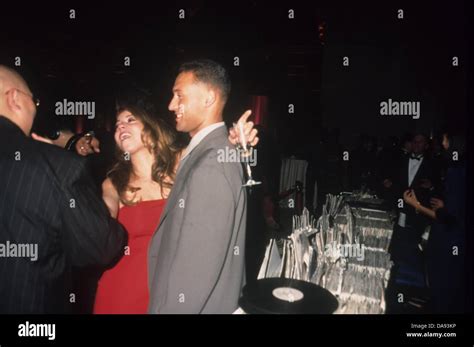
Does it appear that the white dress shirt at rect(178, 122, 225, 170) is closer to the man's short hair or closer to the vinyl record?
the man's short hair

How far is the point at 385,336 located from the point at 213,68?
1.32 metres

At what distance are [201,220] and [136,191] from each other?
714 mm

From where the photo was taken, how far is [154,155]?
1.77 meters

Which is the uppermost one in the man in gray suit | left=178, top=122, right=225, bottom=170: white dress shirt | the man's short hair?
the man's short hair

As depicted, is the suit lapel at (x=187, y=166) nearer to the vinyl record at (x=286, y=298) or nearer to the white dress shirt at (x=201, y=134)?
the white dress shirt at (x=201, y=134)

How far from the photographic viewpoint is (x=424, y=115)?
20.9 ft

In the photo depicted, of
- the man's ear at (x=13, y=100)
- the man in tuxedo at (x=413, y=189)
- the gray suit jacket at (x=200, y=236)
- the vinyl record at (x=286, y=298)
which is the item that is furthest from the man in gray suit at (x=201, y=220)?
the man in tuxedo at (x=413, y=189)

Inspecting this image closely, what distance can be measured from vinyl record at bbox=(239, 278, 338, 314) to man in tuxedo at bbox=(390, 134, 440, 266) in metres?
1.69

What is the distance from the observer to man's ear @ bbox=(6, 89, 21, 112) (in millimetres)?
1184

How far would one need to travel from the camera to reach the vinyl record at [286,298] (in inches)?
39.1

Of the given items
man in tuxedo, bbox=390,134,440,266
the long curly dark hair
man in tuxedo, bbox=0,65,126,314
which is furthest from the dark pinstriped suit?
man in tuxedo, bbox=390,134,440,266

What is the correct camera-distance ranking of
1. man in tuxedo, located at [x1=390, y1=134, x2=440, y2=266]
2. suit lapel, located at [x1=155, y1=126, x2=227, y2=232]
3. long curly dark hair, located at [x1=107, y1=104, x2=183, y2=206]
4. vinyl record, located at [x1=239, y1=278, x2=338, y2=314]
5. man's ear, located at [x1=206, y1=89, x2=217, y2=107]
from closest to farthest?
vinyl record, located at [x1=239, y1=278, x2=338, y2=314] < suit lapel, located at [x1=155, y1=126, x2=227, y2=232] < man's ear, located at [x1=206, y1=89, x2=217, y2=107] < long curly dark hair, located at [x1=107, y1=104, x2=183, y2=206] < man in tuxedo, located at [x1=390, y1=134, x2=440, y2=266]

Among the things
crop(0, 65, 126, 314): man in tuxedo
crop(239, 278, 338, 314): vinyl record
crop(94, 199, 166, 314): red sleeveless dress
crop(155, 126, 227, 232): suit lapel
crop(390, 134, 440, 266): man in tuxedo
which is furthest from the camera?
crop(390, 134, 440, 266): man in tuxedo

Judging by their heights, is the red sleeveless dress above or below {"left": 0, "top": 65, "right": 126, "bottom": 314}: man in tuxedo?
below
